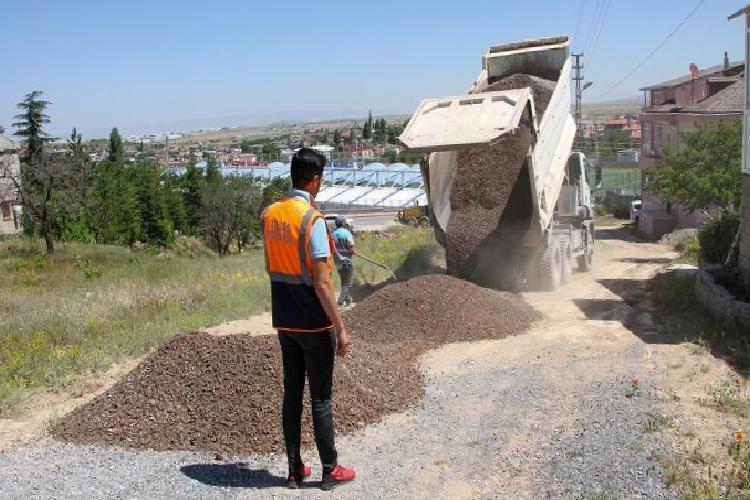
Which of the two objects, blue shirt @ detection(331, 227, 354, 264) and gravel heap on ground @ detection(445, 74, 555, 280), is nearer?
blue shirt @ detection(331, 227, 354, 264)

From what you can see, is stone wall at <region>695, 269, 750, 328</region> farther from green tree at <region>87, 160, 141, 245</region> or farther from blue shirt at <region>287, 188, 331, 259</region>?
green tree at <region>87, 160, 141, 245</region>

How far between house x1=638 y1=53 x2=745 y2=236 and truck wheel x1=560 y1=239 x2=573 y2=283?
37.0 ft

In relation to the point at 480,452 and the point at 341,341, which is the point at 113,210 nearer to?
the point at 480,452

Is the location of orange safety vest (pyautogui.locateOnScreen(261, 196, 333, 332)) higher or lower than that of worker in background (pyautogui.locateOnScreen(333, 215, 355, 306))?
higher

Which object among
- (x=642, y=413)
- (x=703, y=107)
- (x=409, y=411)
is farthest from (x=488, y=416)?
(x=703, y=107)

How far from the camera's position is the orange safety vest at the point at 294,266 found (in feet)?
15.2

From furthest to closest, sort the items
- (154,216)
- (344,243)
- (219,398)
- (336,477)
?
(154,216), (344,243), (219,398), (336,477)

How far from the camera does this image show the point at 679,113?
34469 millimetres

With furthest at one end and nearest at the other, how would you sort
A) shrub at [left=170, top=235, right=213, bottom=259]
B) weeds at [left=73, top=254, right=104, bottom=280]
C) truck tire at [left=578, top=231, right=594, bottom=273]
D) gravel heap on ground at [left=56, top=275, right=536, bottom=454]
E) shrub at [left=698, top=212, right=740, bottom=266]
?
shrub at [left=170, top=235, right=213, bottom=259] < weeds at [left=73, top=254, right=104, bottom=280] < truck tire at [left=578, top=231, right=594, bottom=273] < shrub at [left=698, top=212, right=740, bottom=266] < gravel heap on ground at [left=56, top=275, right=536, bottom=454]

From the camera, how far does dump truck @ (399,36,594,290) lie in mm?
11641

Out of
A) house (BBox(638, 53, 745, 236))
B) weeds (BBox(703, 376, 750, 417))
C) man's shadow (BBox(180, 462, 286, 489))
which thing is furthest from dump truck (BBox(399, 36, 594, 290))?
house (BBox(638, 53, 745, 236))

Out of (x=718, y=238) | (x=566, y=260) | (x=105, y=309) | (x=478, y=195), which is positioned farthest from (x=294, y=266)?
(x=718, y=238)

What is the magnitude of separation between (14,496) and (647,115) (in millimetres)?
40886

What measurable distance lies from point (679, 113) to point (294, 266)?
3328 centimetres
